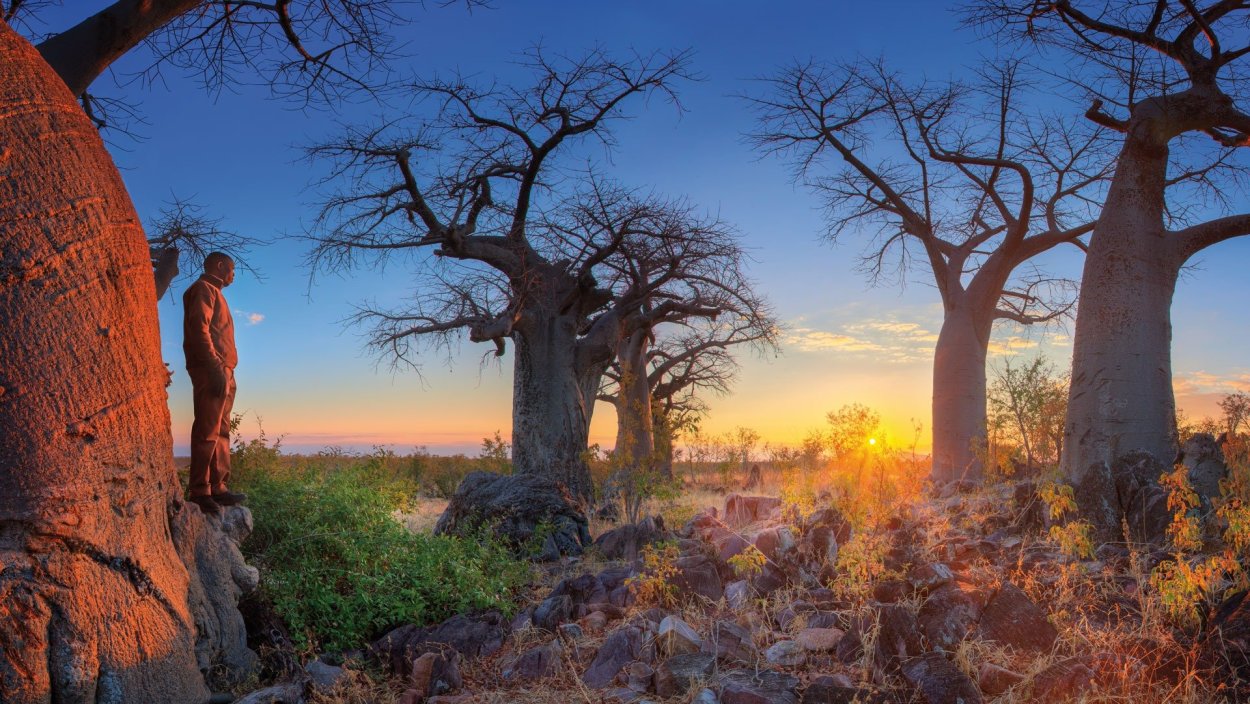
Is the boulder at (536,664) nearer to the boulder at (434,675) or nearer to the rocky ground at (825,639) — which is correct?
the rocky ground at (825,639)

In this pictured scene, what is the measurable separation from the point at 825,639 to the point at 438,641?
218 cm

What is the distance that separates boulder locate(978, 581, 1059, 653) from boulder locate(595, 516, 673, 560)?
3021 millimetres

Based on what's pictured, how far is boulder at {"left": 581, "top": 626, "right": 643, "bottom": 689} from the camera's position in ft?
13.9

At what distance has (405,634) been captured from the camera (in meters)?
4.84

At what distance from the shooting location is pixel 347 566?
534 cm

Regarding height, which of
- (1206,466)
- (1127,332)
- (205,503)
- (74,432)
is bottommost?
(205,503)

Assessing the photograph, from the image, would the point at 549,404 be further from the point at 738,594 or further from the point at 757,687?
the point at 757,687

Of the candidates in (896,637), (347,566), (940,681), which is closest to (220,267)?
(347,566)

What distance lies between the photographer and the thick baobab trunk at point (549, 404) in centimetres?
1143

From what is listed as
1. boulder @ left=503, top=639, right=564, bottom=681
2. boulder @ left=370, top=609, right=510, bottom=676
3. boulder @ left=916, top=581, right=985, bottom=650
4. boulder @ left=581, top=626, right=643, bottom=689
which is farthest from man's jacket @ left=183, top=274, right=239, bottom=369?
boulder @ left=916, top=581, right=985, bottom=650

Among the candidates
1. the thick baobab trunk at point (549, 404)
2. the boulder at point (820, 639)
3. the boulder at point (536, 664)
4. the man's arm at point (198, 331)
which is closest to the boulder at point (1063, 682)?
the boulder at point (820, 639)

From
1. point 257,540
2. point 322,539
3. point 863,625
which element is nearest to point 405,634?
point 322,539

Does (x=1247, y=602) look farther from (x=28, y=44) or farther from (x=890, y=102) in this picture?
(x=890, y=102)

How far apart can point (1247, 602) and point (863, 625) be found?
1.94m
